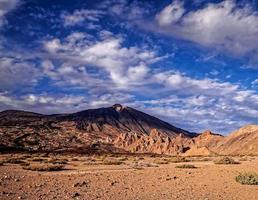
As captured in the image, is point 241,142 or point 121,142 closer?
point 241,142

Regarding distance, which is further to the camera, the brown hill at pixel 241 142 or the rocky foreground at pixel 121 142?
the rocky foreground at pixel 121 142

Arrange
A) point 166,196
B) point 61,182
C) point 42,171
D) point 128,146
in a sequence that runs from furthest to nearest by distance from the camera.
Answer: point 128,146 < point 42,171 < point 61,182 < point 166,196

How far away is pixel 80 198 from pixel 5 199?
2.48 meters

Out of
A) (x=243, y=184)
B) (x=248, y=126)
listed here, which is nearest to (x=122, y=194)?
(x=243, y=184)

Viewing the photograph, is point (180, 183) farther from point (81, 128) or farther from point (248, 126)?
point (81, 128)

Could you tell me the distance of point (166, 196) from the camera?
14867 mm

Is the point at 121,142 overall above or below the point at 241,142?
below

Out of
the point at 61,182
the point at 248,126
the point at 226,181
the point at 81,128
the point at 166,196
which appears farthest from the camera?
the point at 81,128

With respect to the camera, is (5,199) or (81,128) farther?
(81,128)

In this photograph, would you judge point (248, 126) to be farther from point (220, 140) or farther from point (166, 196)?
point (166, 196)

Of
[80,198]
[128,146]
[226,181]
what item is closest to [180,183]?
[226,181]

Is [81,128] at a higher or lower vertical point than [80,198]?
higher

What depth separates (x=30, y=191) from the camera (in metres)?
15.2

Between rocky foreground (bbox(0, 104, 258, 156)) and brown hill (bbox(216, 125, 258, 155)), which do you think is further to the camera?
rocky foreground (bbox(0, 104, 258, 156))
